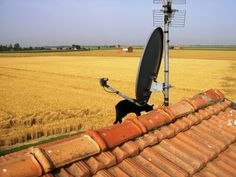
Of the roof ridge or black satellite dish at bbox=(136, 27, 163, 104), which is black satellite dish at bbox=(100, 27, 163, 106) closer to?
black satellite dish at bbox=(136, 27, 163, 104)

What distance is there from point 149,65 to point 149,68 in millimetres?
64

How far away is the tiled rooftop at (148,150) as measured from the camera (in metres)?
2.49

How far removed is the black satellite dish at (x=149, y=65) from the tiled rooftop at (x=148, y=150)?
1.37m

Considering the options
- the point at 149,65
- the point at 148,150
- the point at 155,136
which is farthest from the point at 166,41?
the point at 148,150

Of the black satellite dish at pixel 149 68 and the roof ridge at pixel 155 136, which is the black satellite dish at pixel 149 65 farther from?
the roof ridge at pixel 155 136

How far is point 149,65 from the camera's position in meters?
6.05

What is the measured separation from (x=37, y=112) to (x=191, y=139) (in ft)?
48.0

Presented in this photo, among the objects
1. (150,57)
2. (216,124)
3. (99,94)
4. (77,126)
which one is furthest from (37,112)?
(216,124)

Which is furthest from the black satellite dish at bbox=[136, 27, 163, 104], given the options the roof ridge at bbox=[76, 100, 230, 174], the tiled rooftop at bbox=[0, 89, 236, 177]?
the roof ridge at bbox=[76, 100, 230, 174]

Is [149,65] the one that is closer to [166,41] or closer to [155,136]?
[166,41]

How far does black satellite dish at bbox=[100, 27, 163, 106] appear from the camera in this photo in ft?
18.7

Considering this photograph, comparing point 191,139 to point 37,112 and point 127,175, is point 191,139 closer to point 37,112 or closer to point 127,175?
point 127,175

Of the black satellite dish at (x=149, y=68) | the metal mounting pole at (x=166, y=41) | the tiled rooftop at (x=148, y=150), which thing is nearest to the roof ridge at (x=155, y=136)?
the tiled rooftop at (x=148, y=150)

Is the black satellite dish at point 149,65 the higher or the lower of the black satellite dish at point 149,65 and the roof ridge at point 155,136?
the higher
